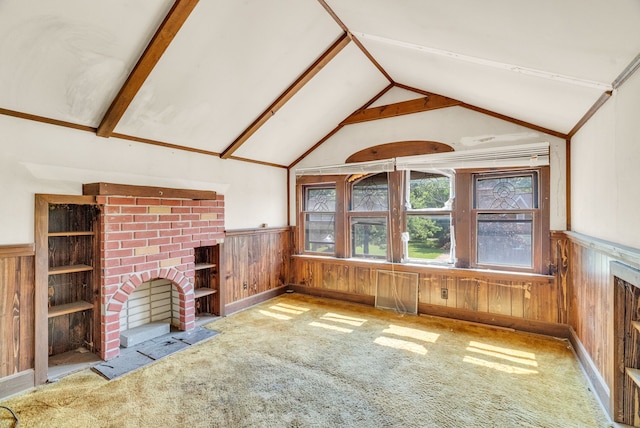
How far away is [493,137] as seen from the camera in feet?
12.8

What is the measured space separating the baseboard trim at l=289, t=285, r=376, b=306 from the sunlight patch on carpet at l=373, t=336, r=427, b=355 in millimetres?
1219

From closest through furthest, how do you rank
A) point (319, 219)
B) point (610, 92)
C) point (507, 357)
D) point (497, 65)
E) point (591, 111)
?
1. point (610, 92)
2. point (497, 65)
3. point (591, 111)
4. point (507, 357)
5. point (319, 219)

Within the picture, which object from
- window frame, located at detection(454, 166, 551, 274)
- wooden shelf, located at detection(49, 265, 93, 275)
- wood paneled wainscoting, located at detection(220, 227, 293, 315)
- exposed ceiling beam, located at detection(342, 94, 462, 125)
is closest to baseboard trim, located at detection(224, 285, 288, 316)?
wood paneled wainscoting, located at detection(220, 227, 293, 315)

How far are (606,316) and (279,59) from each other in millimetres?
3617

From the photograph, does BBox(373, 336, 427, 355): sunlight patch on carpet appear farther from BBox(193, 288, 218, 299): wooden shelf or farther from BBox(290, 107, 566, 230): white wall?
BBox(193, 288, 218, 299): wooden shelf

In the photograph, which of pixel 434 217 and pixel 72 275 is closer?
pixel 72 275

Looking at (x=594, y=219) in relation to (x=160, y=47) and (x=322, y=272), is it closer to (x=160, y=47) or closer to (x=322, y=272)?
(x=322, y=272)

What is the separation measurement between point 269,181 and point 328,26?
106 inches

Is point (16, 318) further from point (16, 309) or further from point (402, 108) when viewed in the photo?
point (402, 108)

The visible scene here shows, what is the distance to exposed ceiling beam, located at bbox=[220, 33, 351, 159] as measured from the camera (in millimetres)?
3322

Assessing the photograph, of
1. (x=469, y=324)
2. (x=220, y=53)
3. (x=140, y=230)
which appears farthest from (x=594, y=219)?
(x=140, y=230)

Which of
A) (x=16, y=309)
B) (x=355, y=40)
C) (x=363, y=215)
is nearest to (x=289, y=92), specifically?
(x=355, y=40)

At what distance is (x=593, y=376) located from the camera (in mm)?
2564

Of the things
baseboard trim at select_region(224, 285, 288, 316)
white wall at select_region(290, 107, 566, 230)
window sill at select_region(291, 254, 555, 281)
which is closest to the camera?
white wall at select_region(290, 107, 566, 230)
